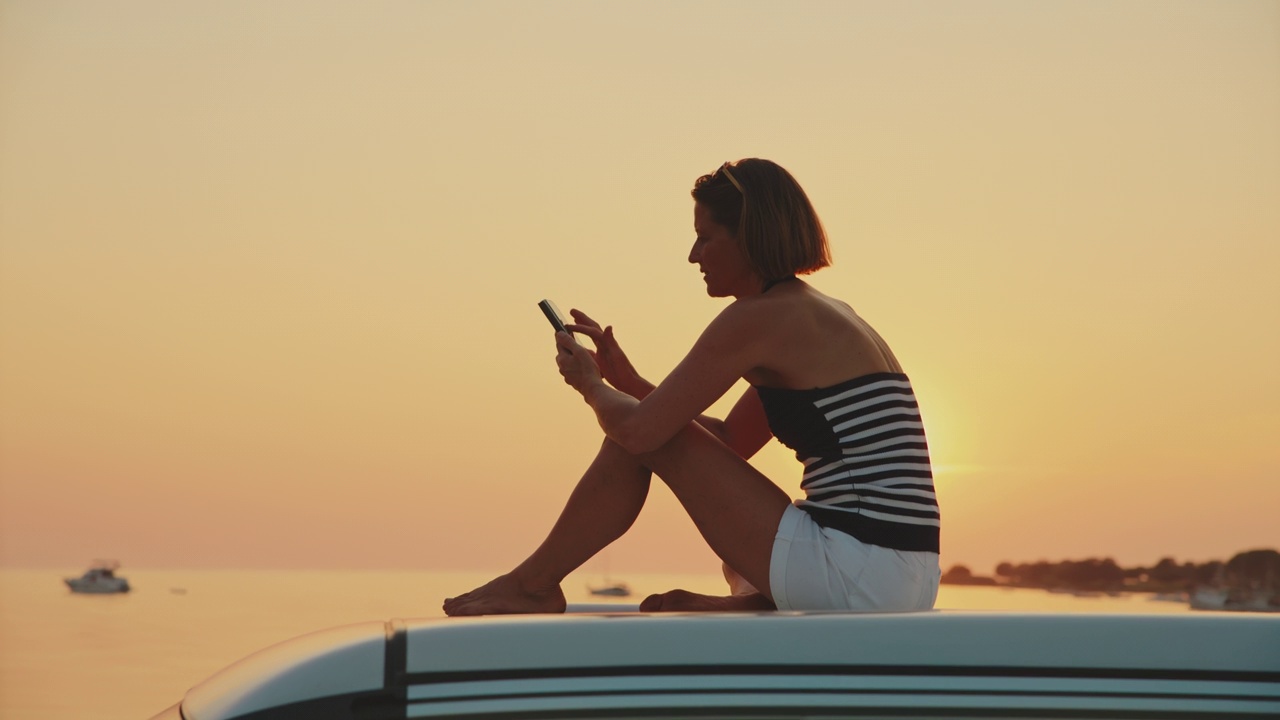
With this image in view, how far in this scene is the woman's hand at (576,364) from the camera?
3.68 meters

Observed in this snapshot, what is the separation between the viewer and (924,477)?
3.38 meters

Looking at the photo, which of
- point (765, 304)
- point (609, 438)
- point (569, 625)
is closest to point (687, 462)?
point (609, 438)

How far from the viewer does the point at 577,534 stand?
339 centimetres

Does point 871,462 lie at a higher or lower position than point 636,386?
lower

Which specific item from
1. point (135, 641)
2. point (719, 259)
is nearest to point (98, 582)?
point (135, 641)

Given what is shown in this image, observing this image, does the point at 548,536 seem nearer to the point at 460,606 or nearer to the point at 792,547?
the point at 460,606

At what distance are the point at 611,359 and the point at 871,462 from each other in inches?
39.4

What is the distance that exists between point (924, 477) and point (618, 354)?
42.2 inches

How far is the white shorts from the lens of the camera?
10.6 ft

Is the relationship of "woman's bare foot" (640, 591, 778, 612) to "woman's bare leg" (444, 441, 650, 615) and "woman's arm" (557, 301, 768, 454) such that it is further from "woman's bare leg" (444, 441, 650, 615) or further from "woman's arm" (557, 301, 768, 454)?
"woman's arm" (557, 301, 768, 454)

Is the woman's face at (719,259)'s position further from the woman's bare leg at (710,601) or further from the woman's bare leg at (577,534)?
the woman's bare leg at (710,601)

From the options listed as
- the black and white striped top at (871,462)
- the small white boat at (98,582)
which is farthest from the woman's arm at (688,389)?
the small white boat at (98,582)

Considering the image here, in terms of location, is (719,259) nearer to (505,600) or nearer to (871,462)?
(871,462)

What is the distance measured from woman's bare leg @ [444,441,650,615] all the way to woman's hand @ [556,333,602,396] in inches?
10.2
